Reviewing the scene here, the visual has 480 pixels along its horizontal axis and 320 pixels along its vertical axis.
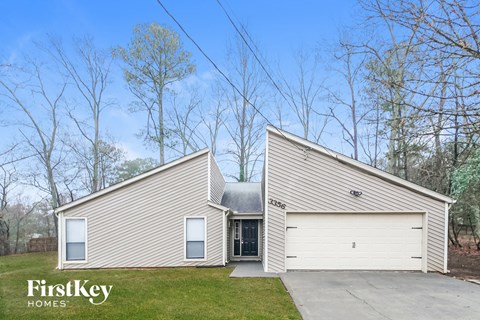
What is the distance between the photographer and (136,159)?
2781 cm

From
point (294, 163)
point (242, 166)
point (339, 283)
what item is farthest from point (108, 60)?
point (339, 283)

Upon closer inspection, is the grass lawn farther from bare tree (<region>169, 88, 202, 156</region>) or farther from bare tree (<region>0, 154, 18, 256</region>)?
bare tree (<region>169, 88, 202, 156</region>)

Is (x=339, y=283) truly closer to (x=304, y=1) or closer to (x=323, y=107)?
(x=304, y=1)

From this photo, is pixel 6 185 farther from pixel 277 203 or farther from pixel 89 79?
pixel 277 203

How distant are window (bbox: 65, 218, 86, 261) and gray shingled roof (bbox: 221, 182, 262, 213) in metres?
5.62

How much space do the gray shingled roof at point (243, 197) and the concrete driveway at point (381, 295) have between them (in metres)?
4.49

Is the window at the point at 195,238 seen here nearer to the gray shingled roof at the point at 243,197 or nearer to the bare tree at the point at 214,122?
the gray shingled roof at the point at 243,197

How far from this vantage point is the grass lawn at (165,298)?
5.71m

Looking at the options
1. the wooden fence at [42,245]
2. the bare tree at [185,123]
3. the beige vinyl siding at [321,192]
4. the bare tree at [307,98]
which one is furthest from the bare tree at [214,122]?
the beige vinyl siding at [321,192]

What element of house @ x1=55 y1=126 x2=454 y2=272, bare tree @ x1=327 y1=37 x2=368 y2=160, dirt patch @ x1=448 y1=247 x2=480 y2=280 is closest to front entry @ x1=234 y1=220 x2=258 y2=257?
house @ x1=55 y1=126 x2=454 y2=272

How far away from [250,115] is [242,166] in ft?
12.4

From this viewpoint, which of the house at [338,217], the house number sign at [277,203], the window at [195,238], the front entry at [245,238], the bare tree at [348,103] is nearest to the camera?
the house at [338,217]

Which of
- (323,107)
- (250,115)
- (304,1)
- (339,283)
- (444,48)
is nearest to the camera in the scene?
(444,48)

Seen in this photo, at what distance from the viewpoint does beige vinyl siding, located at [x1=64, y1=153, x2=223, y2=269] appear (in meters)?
11.2
